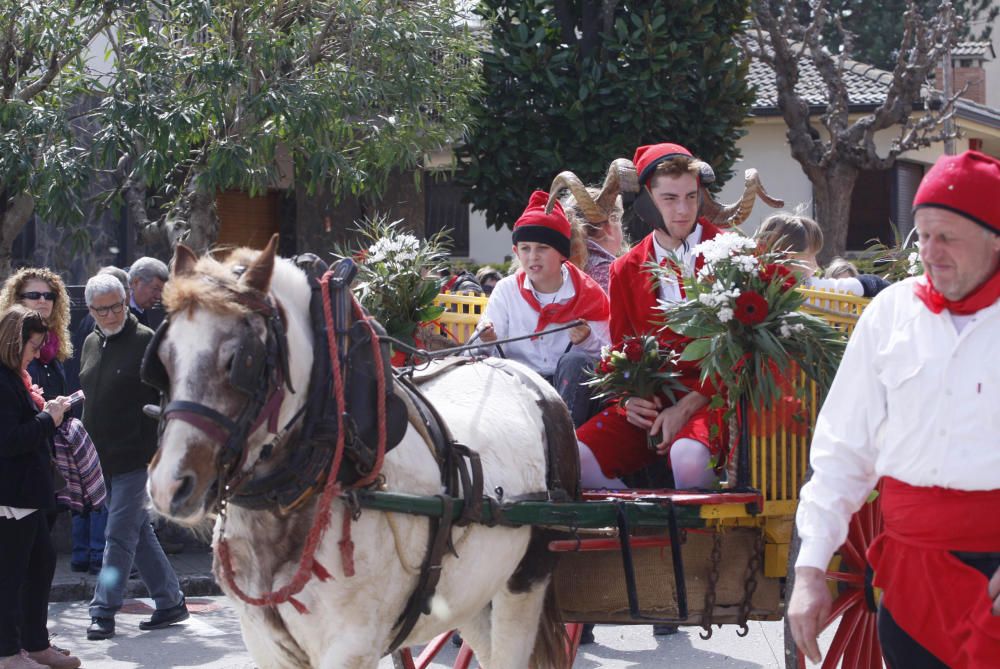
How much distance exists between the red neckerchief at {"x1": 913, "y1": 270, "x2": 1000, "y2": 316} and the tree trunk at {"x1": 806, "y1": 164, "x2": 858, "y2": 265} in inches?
697

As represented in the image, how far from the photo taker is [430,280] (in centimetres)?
553

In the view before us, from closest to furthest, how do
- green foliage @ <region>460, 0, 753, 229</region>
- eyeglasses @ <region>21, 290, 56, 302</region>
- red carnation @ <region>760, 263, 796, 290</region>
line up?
red carnation @ <region>760, 263, 796, 290</region> < eyeglasses @ <region>21, 290, 56, 302</region> < green foliage @ <region>460, 0, 753, 229</region>

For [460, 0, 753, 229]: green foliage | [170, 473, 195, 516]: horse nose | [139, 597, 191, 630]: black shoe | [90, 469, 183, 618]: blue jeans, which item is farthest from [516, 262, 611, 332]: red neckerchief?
[460, 0, 753, 229]: green foliage

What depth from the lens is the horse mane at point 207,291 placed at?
3.45 meters

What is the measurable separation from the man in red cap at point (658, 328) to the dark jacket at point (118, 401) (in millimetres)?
3459

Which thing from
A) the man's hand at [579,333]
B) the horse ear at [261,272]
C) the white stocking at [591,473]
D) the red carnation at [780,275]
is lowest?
the white stocking at [591,473]

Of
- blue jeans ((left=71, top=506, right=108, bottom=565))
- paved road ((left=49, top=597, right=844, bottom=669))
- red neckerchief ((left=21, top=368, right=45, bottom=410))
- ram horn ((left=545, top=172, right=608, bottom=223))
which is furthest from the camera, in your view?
blue jeans ((left=71, top=506, right=108, bottom=565))

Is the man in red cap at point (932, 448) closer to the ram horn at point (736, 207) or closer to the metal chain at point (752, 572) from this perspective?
the metal chain at point (752, 572)

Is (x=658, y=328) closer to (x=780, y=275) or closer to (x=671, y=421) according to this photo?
(x=671, y=421)

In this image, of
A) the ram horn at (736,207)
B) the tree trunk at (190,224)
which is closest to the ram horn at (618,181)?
the ram horn at (736,207)

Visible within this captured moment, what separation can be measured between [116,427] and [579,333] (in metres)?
3.44

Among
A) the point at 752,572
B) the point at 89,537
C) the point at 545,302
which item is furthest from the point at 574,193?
the point at 89,537

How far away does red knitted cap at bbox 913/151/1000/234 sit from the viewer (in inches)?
121

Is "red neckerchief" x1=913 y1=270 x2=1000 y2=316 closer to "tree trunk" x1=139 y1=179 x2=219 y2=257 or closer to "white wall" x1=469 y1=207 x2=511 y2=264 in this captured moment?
"tree trunk" x1=139 y1=179 x2=219 y2=257
